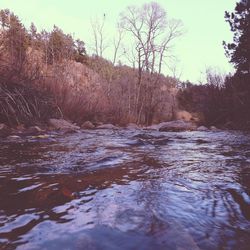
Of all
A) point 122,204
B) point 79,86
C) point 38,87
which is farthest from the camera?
point 79,86

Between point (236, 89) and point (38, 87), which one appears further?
point (236, 89)

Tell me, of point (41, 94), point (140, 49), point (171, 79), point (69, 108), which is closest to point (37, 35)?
point (140, 49)

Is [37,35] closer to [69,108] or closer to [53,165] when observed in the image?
[69,108]

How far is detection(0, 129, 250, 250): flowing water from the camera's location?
1.57 metres

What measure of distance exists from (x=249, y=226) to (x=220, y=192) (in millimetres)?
708

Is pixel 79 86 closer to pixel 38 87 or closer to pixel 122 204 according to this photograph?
pixel 38 87

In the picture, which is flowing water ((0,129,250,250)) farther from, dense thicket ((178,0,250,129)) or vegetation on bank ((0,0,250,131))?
dense thicket ((178,0,250,129))

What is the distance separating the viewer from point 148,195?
2.37m

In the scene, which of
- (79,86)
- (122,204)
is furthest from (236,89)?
(122,204)

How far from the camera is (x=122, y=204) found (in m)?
2.13

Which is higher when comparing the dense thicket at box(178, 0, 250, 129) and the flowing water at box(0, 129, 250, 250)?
the dense thicket at box(178, 0, 250, 129)

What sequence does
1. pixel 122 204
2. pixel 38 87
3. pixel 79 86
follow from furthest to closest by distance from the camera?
pixel 79 86
pixel 38 87
pixel 122 204

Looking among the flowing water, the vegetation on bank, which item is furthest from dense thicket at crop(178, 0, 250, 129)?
the flowing water

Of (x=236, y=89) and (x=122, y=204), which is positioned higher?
(x=236, y=89)
